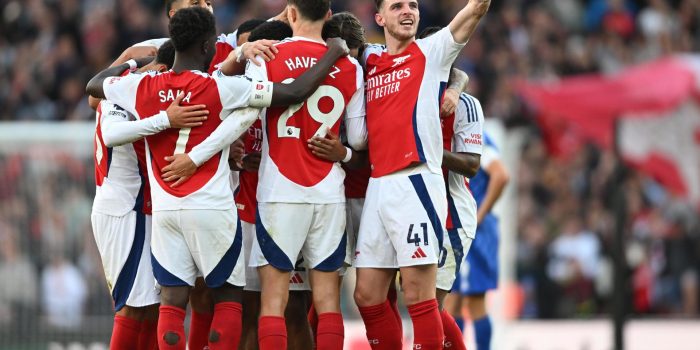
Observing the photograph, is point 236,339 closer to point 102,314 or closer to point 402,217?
point 402,217

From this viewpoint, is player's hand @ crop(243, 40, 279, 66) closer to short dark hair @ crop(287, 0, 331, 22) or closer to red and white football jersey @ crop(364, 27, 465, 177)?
short dark hair @ crop(287, 0, 331, 22)

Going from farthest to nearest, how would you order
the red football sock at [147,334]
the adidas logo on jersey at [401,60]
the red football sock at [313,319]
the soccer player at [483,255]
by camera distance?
the soccer player at [483,255], the red football sock at [313,319], the red football sock at [147,334], the adidas logo on jersey at [401,60]

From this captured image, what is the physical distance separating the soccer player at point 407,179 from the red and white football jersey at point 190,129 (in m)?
0.89

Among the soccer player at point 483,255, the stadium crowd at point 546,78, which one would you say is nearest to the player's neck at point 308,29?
the soccer player at point 483,255

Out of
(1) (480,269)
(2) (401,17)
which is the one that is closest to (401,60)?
(2) (401,17)

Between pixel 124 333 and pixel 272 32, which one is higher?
pixel 272 32

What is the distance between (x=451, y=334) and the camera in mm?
9031

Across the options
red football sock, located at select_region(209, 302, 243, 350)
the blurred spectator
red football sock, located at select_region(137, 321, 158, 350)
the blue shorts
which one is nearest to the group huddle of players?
red football sock, located at select_region(209, 302, 243, 350)

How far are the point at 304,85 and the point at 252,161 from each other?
0.73m

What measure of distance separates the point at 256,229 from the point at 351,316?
22.8ft

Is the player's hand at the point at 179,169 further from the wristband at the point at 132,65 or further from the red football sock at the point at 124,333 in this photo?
the red football sock at the point at 124,333

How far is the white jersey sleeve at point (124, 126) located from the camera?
795 cm

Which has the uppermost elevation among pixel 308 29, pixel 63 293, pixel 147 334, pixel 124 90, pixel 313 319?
pixel 308 29

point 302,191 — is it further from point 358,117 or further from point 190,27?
point 190,27
